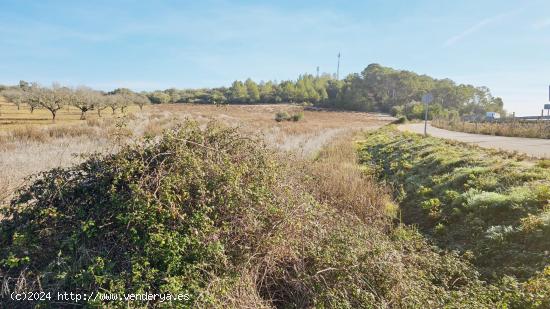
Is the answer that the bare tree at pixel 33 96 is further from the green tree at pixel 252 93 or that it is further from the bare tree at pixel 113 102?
the green tree at pixel 252 93

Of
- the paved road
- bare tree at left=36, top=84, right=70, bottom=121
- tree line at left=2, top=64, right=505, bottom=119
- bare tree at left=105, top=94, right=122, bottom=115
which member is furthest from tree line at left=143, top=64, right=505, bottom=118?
the paved road

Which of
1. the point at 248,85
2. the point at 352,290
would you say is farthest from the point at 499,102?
the point at 352,290

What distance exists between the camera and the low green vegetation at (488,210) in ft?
13.7

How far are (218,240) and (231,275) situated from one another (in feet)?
1.17

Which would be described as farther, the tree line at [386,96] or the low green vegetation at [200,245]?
the tree line at [386,96]

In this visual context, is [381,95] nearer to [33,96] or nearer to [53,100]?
[53,100]

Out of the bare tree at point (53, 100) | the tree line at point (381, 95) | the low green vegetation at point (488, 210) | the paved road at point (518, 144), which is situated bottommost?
the low green vegetation at point (488, 210)

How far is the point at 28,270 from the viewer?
274 centimetres

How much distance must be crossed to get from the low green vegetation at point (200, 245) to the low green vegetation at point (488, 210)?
0.65m

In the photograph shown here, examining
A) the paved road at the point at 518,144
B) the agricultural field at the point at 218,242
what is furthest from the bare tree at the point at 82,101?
the agricultural field at the point at 218,242

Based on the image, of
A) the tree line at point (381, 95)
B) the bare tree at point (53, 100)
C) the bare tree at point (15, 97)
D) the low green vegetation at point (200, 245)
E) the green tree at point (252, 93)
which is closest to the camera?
the low green vegetation at point (200, 245)

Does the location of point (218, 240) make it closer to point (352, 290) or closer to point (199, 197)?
point (199, 197)

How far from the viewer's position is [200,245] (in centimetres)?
297

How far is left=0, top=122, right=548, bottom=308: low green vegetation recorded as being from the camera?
2729 millimetres
